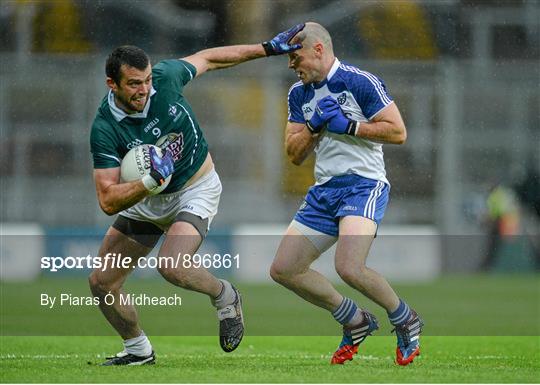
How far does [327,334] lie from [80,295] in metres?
4.05

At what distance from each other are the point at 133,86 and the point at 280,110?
11.0 m

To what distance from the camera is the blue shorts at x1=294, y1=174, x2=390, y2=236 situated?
22.8ft

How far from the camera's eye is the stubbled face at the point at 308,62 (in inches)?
277

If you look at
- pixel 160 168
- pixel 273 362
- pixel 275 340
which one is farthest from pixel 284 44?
pixel 275 340

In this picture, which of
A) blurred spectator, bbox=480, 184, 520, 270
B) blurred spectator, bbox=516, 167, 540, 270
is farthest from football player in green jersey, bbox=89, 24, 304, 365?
blurred spectator, bbox=480, 184, 520, 270

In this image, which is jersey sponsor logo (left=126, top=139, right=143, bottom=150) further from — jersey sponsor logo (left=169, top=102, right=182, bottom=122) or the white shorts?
the white shorts

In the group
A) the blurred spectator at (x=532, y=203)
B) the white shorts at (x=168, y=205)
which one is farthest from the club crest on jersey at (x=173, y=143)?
the blurred spectator at (x=532, y=203)

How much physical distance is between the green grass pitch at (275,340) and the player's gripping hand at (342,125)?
54.1 inches

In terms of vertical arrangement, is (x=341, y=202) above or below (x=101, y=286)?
above

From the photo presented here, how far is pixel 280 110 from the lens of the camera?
17.6 meters

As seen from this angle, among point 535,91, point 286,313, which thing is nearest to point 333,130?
point 286,313

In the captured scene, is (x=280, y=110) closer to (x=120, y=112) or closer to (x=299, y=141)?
(x=299, y=141)

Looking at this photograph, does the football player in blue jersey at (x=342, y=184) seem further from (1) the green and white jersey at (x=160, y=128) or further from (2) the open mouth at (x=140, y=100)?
(2) the open mouth at (x=140, y=100)

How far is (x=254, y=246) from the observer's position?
16.7m
